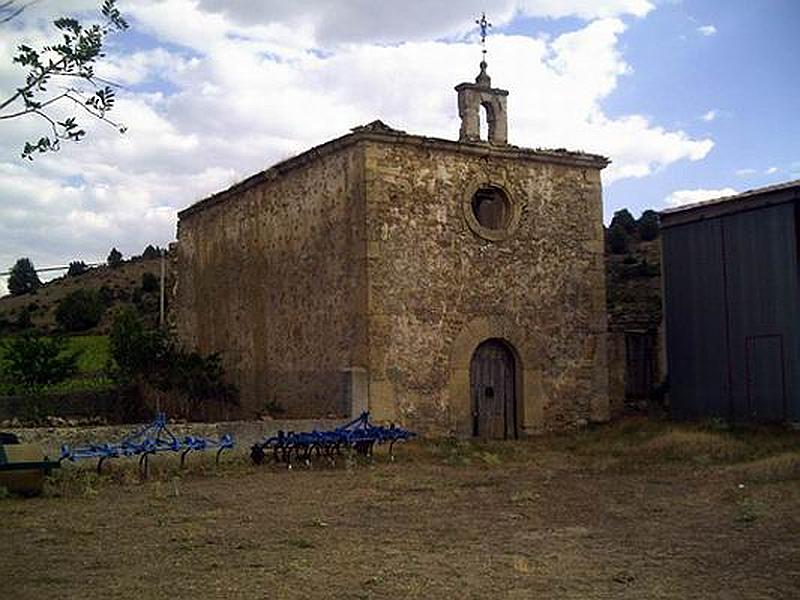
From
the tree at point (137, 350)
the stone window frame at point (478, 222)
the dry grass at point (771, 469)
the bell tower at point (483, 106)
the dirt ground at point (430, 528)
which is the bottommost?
the dirt ground at point (430, 528)

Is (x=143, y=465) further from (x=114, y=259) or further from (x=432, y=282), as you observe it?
(x=114, y=259)

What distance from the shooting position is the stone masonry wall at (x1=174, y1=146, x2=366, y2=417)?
16.0m

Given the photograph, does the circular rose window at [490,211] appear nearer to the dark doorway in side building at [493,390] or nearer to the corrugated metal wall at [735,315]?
the dark doorway in side building at [493,390]

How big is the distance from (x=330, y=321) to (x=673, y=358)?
6.45 m

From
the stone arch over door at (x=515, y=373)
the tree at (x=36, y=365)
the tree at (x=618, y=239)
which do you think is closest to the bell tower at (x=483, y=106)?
the stone arch over door at (x=515, y=373)

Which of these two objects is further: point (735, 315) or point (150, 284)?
point (150, 284)

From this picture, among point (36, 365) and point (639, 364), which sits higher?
point (36, 365)

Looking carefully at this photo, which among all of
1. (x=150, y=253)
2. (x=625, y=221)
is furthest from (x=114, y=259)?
(x=625, y=221)

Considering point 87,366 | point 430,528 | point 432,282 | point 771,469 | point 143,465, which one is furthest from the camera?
point 87,366

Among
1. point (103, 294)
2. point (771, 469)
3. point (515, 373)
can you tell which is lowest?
point (771, 469)

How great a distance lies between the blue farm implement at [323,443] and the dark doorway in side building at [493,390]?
2768mm

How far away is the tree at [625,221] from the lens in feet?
138

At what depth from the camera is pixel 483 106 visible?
58.7 ft

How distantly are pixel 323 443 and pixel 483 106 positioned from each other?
764 cm
